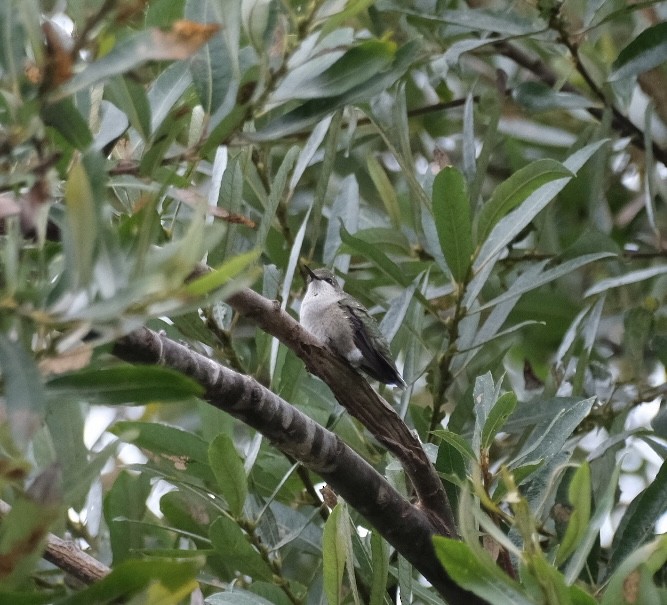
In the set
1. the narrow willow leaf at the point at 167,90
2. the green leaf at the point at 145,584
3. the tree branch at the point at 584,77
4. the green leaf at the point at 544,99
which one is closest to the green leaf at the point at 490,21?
the tree branch at the point at 584,77

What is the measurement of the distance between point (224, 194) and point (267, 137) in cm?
82

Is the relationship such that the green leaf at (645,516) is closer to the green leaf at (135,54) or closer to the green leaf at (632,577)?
the green leaf at (632,577)

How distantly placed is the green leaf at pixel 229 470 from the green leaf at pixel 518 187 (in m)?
0.87

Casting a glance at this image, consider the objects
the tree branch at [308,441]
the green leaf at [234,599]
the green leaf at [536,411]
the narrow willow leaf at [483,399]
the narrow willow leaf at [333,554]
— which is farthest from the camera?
the green leaf at [536,411]

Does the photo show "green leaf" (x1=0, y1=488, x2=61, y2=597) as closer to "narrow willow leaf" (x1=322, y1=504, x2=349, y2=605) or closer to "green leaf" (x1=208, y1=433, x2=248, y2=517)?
"narrow willow leaf" (x1=322, y1=504, x2=349, y2=605)

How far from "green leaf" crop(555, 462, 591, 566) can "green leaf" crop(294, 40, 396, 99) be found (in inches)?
28.0

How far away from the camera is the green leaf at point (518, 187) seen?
2.42 metres

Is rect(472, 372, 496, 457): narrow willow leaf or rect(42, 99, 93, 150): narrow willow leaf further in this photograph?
rect(472, 372, 496, 457): narrow willow leaf

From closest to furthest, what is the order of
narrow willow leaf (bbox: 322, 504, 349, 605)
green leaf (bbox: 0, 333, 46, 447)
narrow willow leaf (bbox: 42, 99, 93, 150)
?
green leaf (bbox: 0, 333, 46, 447) < narrow willow leaf (bbox: 42, 99, 93, 150) < narrow willow leaf (bbox: 322, 504, 349, 605)

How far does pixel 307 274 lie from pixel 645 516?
4.82ft

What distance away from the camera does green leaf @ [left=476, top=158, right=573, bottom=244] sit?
2.42 meters

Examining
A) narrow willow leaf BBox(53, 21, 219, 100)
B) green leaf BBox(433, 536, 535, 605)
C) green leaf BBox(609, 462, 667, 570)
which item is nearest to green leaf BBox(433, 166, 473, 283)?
green leaf BBox(609, 462, 667, 570)

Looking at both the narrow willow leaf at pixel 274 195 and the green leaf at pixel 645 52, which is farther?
the green leaf at pixel 645 52

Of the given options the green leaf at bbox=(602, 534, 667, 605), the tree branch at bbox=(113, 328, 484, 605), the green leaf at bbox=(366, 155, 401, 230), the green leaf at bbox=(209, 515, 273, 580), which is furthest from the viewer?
the green leaf at bbox=(366, 155, 401, 230)
